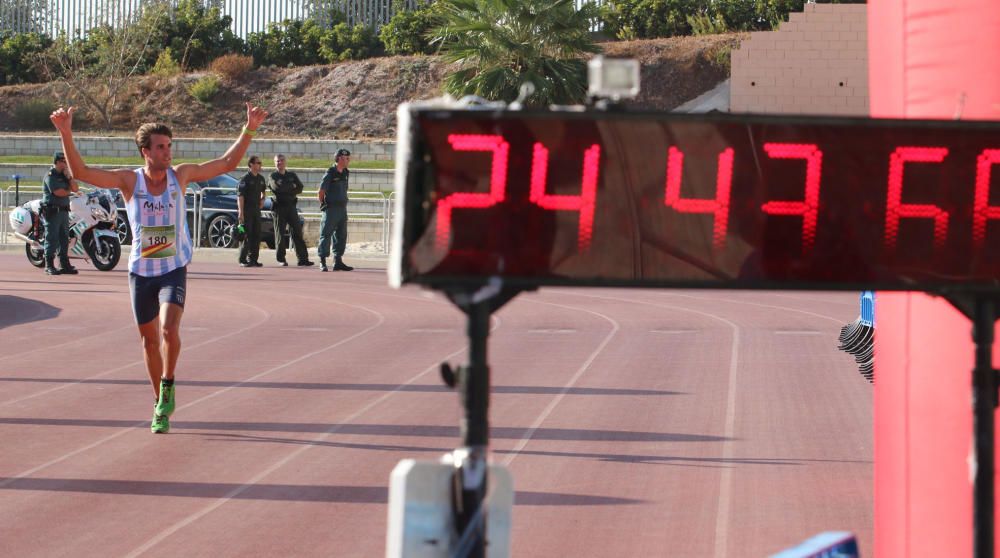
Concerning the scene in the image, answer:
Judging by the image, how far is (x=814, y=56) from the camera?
4334cm

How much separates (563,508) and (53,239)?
51.6 ft

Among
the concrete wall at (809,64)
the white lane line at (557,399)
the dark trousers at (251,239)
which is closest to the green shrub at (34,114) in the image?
the concrete wall at (809,64)

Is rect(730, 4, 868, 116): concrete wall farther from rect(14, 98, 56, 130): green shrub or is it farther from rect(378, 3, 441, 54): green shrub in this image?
rect(14, 98, 56, 130): green shrub

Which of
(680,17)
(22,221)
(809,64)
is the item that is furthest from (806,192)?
(680,17)

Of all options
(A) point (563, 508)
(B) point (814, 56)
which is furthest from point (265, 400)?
(B) point (814, 56)

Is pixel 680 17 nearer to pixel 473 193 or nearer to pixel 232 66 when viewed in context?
pixel 232 66

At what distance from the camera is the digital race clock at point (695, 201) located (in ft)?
12.5

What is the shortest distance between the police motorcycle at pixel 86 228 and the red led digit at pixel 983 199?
1954 centimetres

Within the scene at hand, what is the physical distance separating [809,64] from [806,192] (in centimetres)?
4056

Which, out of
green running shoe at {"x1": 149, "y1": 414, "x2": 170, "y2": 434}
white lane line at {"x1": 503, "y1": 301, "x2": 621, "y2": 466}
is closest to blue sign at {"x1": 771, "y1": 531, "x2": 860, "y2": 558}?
white lane line at {"x1": 503, "y1": 301, "x2": 621, "y2": 466}

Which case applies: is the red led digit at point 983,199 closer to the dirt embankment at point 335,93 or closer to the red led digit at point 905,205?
the red led digit at point 905,205

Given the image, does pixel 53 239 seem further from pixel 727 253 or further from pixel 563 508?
pixel 727 253

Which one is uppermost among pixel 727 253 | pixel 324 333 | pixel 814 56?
pixel 814 56

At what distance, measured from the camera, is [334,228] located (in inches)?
918
